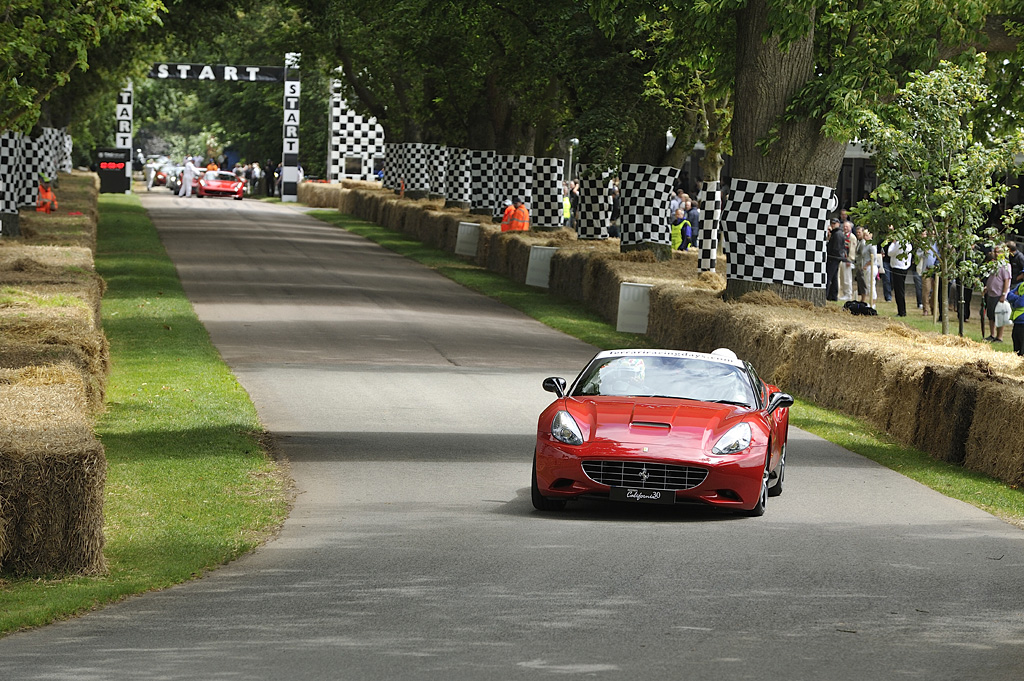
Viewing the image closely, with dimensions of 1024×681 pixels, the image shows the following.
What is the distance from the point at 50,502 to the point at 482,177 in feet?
141

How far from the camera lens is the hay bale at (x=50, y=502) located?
343 inches

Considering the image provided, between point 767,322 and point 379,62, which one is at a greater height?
point 379,62

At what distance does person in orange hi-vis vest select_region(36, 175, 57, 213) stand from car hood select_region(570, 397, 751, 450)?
109ft

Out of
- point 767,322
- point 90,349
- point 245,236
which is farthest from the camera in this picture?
point 245,236

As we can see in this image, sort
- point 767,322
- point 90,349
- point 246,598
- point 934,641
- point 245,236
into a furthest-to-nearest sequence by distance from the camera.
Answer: point 245,236 < point 767,322 < point 90,349 < point 246,598 < point 934,641

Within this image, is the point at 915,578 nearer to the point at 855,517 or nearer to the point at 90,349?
the point at 855,517

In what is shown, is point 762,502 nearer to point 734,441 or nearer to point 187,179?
point 734,441

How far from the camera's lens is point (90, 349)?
585 inches

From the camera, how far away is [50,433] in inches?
364

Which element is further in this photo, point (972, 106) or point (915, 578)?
point (972, 106)

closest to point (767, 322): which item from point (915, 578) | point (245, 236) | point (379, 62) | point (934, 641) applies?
point (915, 578)

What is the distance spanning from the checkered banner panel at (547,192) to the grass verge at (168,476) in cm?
1915

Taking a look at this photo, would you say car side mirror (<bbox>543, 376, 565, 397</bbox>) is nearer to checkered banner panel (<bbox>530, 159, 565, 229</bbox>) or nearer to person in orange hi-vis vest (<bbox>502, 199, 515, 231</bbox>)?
person in orange hi-vis vest (<bbox>502, 199, 515, 231</bbox>)

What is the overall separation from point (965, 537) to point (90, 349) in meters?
8.34
